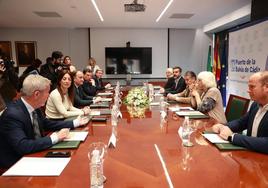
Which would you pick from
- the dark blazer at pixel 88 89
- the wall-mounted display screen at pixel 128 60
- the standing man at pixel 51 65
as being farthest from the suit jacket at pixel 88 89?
the wall-mounted display screen at pixel 128 60

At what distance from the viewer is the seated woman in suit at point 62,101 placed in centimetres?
273

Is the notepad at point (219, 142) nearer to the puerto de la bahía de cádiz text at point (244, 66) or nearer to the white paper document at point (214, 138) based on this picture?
the white paper document at point (214, 138)

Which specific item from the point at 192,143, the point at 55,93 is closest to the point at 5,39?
the point at 55,93

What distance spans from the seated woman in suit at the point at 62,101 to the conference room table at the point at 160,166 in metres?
0.86

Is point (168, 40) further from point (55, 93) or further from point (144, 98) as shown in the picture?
point (55, 93)

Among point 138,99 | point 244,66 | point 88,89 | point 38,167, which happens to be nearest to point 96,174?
point 38,167

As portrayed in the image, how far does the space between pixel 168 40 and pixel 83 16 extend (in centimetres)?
352

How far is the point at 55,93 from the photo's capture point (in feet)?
A: 9.04

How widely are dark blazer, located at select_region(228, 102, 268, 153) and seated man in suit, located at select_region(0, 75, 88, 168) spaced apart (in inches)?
45.7

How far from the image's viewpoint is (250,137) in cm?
163

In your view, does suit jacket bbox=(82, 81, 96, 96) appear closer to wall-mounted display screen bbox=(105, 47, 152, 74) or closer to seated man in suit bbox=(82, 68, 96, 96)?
seated man in suit bbox=(82, 68, 96, 96)

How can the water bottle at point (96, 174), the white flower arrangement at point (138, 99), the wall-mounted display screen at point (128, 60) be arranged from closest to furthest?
the water bottle at point (96, 174) < the white flower arrangement at point (138, 99) < the wall-mounted display screen at point (128, 60)

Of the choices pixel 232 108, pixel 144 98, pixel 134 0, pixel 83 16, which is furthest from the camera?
pixel 83 16

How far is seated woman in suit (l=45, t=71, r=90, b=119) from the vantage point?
273 cm
